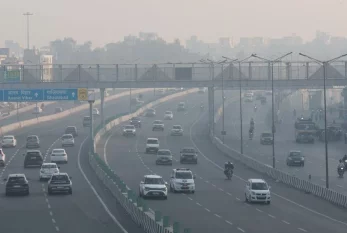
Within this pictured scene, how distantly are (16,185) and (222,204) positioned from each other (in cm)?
1146

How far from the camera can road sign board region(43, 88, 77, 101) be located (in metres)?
92.8

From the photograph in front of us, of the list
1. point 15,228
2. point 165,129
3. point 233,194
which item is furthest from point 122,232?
point 165,129

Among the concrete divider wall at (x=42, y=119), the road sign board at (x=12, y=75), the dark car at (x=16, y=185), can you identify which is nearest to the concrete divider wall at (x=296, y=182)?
the dark car at (x=16, y=185)

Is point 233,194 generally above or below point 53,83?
below

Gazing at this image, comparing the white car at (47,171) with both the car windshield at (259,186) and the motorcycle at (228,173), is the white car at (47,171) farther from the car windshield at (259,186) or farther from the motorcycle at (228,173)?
the car windshield at (259,186)

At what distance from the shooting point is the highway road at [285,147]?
6531 centimetres

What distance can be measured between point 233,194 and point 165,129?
221 ft

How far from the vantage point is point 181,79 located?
10075 centimetres

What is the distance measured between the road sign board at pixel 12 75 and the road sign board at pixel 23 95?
5750 mm

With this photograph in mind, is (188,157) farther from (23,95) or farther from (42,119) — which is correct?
(42,119)

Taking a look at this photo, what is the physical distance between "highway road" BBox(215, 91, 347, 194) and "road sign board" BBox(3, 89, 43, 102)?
821 inches

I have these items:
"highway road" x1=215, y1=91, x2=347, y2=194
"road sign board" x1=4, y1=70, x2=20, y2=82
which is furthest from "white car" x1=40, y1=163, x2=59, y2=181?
"road sign board" x1=4, y1=70, x2=20, y2=82

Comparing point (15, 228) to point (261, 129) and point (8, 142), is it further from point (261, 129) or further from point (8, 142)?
point (261, 129)

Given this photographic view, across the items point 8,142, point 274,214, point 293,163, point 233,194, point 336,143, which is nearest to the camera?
point 274,214
